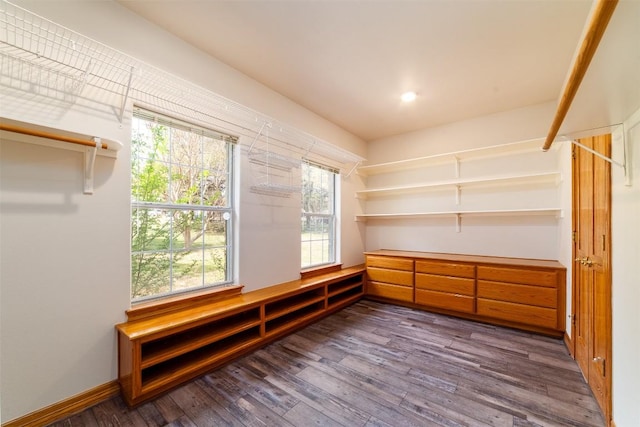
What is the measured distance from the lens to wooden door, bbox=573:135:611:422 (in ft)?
5.12

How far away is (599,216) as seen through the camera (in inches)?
67.4

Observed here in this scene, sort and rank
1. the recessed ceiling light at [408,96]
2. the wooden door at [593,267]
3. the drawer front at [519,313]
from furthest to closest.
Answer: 1. the recessed ceiling light at [408,96]
2. the drawer front at [519,313]
3. the wooden door at [593,267]

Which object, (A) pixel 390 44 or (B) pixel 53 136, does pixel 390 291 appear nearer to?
(A) pixel 390 44

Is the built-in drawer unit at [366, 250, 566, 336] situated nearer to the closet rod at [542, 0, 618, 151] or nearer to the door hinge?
the door hinge

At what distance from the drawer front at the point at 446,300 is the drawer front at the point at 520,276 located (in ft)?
1.14

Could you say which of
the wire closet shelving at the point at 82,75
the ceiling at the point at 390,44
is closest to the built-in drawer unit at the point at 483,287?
the ceiling at the point at 390,44

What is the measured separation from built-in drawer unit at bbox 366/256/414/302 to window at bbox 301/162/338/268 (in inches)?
26.1

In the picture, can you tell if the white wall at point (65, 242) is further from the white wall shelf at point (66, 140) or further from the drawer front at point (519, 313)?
the drawer front at point (519, 313)

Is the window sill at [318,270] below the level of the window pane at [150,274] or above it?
below

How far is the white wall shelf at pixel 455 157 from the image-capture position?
3.27 m

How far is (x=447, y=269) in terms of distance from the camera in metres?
3.35

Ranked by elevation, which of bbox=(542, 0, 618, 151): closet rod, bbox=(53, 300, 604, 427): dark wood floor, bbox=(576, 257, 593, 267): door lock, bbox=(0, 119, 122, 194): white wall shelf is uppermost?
bbox=(542, 0, 618, 151): closet rod

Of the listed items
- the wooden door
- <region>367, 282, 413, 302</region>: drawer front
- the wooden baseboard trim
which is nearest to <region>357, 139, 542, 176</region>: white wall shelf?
the wooden door

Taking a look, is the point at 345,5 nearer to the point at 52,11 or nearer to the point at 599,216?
the point at 52,11
